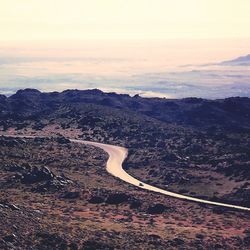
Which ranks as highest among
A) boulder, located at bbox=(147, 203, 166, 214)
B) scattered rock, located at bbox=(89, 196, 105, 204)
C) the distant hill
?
the distant hill

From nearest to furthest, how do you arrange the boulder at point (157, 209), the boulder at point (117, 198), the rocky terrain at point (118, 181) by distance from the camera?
the rocky terrain at point (118, 181), the boulder at point (157, 209), the boulder at point (117, 198)

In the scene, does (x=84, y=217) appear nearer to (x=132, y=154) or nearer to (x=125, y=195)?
(x=125, y=195)

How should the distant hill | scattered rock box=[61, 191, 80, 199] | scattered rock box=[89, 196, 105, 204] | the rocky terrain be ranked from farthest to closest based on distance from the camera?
1. the distant hill
2. scattered rock box=[61, 191, 80, 199]
3. scattered rock box=[89, 196, 105, 204]
4. the rocky terrain

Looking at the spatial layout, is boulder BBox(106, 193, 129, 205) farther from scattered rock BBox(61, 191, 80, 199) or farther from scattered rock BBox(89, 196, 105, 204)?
scattered rock BBox(61, 191, 80, 199)

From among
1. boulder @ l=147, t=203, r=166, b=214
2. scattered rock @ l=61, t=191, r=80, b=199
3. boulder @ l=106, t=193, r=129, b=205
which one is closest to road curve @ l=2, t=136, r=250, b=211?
boulder @ l=147, t=203, r=166, b=214

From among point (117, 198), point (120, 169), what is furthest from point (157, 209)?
point (120, 169)

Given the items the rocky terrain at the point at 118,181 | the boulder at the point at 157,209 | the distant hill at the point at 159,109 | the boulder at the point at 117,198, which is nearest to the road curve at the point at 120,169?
the rocky terrain at the point at 118,181

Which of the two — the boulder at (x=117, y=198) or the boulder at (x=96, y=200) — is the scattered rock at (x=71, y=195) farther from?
the boulder at (x=117, y=198)

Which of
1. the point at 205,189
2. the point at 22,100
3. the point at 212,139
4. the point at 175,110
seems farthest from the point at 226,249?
the point at 22,100
